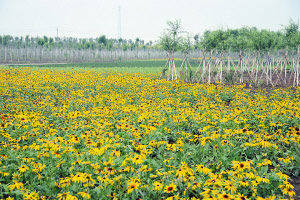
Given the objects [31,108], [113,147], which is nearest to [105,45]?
[31,108]

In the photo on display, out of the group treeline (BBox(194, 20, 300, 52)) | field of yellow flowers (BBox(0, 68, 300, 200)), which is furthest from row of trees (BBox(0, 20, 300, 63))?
field of yellow flowers (BBox(0, 68, 300, 200))

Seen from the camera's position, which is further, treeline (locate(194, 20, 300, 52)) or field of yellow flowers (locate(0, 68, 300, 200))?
treeline (locate(194, 20, 300, 52))

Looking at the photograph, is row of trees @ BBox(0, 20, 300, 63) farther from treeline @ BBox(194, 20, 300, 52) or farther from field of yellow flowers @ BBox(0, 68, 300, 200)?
field of yellow flowers @ BBox(0, 68, 300, 200)

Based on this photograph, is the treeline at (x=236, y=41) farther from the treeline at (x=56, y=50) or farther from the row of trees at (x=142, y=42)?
the treeline at (x=56, y=50)

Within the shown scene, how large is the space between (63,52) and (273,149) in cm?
7024

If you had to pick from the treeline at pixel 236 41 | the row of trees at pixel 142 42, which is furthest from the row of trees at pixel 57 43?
the treeline at pixel 236 41

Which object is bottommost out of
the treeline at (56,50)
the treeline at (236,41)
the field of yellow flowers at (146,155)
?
the field of yellow flowers at (146,155)

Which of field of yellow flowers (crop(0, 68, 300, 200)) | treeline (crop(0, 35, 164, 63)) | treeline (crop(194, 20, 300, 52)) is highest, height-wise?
treeline (crop(0, 35, 164, 63))

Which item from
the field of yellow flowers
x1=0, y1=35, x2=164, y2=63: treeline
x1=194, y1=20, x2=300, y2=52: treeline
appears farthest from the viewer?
x1=0, y1=35, x2=164, y2=63: treeline

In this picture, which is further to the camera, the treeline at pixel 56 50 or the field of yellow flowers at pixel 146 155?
the treeline at pixel 56 50

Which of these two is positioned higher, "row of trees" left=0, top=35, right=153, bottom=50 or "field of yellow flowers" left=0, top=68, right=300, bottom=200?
"row of trees" left=0, top=35, right=153, bottom=50

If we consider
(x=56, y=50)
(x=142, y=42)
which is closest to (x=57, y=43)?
(x=56, y=50)

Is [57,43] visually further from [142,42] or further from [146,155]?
[146,155]

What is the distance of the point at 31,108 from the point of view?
9820mm
